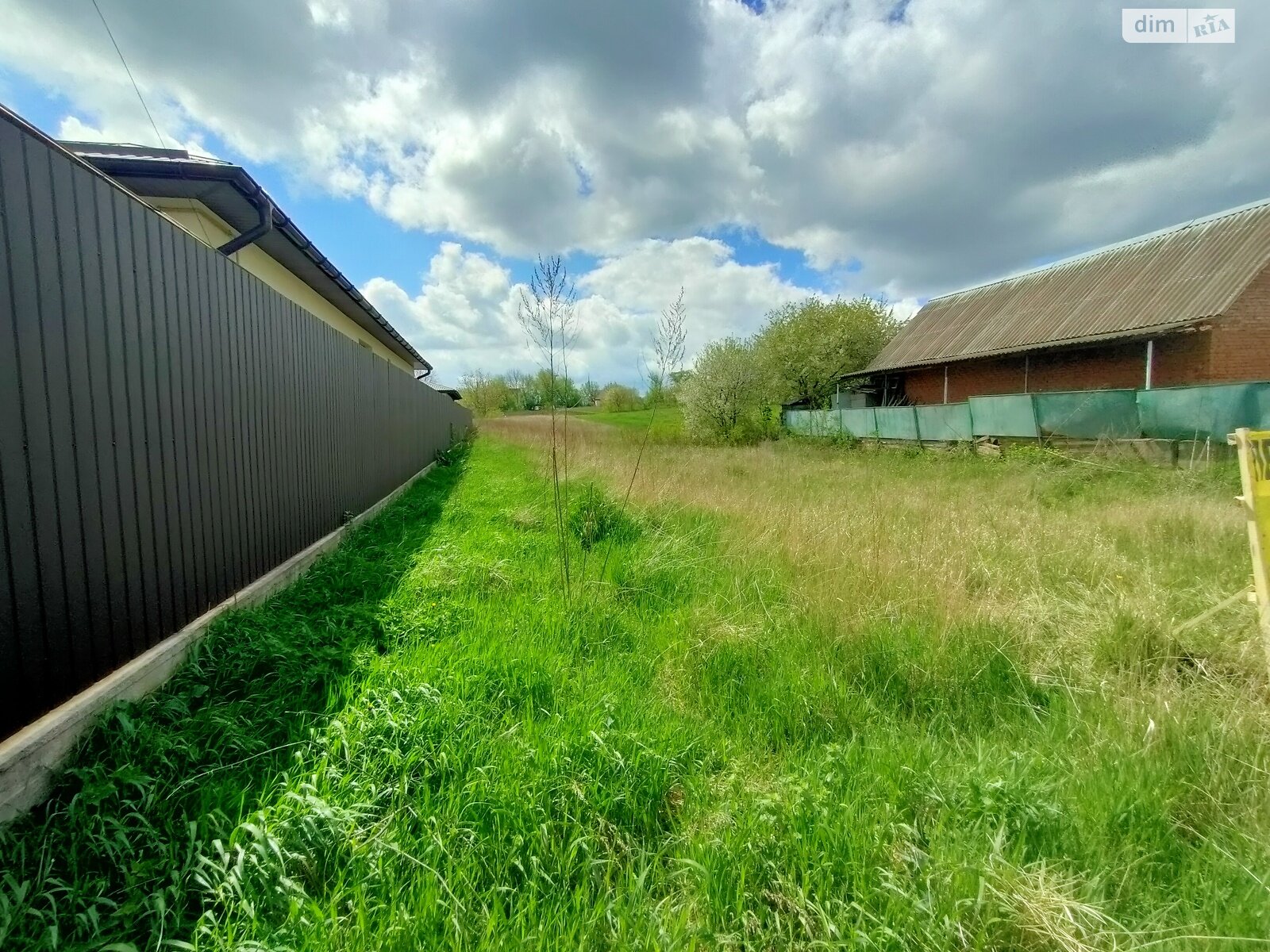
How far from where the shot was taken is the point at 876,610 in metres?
3.04

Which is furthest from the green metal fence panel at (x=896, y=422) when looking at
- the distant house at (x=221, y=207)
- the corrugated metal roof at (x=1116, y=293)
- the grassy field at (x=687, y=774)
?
the distant house at (x=221, y=207)

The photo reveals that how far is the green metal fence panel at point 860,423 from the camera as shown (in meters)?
16.9

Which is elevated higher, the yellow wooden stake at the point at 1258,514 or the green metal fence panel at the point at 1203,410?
the green metal fence panel at the point at 1203,410

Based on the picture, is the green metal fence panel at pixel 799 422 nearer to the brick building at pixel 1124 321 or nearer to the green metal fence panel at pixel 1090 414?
the brick building at pixel 1124 321

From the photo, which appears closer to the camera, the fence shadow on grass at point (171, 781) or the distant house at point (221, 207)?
A: the fence shadow on grass at point (171, 781)

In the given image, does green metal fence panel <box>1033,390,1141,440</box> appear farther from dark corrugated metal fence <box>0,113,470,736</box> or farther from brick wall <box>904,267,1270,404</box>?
dark corrugated metal fence <box>0,113,470,736</box>

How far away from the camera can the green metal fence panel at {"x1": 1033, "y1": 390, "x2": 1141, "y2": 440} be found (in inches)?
398

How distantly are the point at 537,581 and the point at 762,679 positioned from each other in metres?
1.85

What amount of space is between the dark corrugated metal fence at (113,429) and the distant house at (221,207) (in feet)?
3.03

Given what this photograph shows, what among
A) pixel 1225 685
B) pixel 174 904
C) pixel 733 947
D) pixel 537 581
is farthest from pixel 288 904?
pixel 1225 685

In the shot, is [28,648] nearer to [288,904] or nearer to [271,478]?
[288,904]

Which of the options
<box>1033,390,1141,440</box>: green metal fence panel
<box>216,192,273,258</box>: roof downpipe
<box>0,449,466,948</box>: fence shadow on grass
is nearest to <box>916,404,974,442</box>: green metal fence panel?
<box>1033,390,1141,440</box>: green metal fence panel

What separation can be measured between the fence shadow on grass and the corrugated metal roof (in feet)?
58.5

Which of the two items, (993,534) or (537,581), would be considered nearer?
(537,581)
